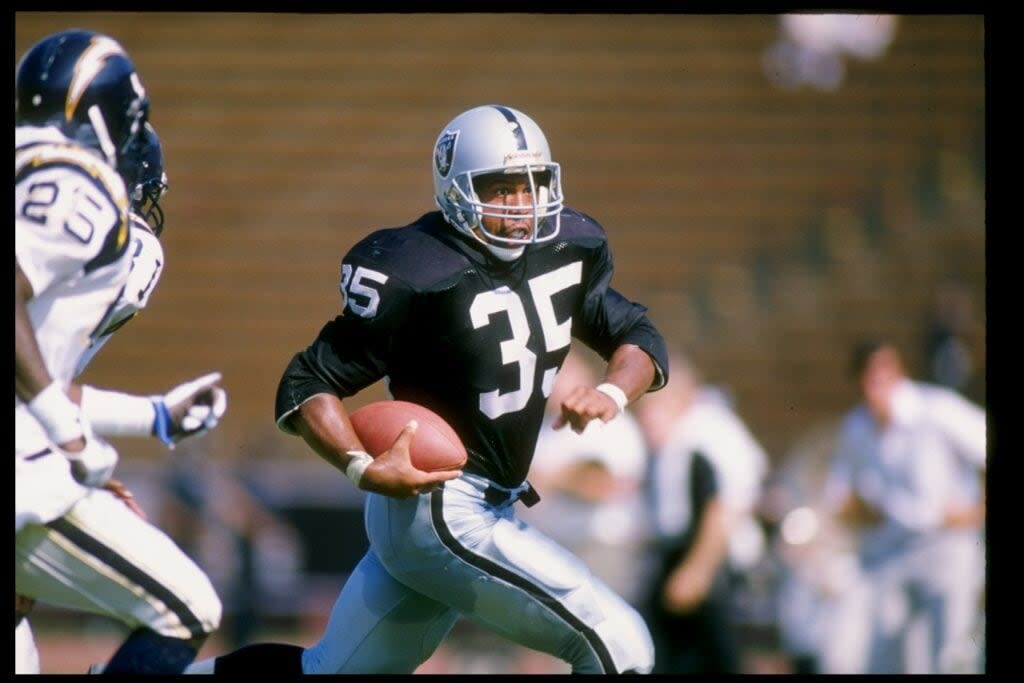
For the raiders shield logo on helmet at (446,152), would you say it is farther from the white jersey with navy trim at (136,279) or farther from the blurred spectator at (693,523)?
the blurred spectator at (693,523)

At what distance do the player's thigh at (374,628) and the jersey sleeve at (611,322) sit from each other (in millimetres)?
755

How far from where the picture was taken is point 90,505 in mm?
3340

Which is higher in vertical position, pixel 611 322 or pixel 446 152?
pixel 446 152

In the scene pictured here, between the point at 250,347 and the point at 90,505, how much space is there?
602 centimetres

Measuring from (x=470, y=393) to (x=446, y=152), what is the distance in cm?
57

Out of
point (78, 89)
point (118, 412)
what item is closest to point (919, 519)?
point (118, 412)

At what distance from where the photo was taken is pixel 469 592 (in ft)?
11.6

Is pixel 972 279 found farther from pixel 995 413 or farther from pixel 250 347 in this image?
pixel 995 413

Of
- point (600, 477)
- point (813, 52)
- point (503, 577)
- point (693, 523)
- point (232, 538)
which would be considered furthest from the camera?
point (813, 52)

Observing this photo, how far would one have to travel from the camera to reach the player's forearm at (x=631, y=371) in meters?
3.68

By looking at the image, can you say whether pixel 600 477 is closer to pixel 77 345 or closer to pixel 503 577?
pixel 503 577

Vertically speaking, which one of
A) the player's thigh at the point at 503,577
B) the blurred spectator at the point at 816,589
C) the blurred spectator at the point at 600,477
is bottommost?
the blurred spectator at the point at 816,589

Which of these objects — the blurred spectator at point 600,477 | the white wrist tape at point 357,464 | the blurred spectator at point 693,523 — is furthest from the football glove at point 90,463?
the blurred spectator at point 600,477

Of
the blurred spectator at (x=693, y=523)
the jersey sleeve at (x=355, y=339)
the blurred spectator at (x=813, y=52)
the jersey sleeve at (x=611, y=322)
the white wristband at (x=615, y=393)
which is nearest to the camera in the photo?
the jersey sleeve at (x=355, y=339)
